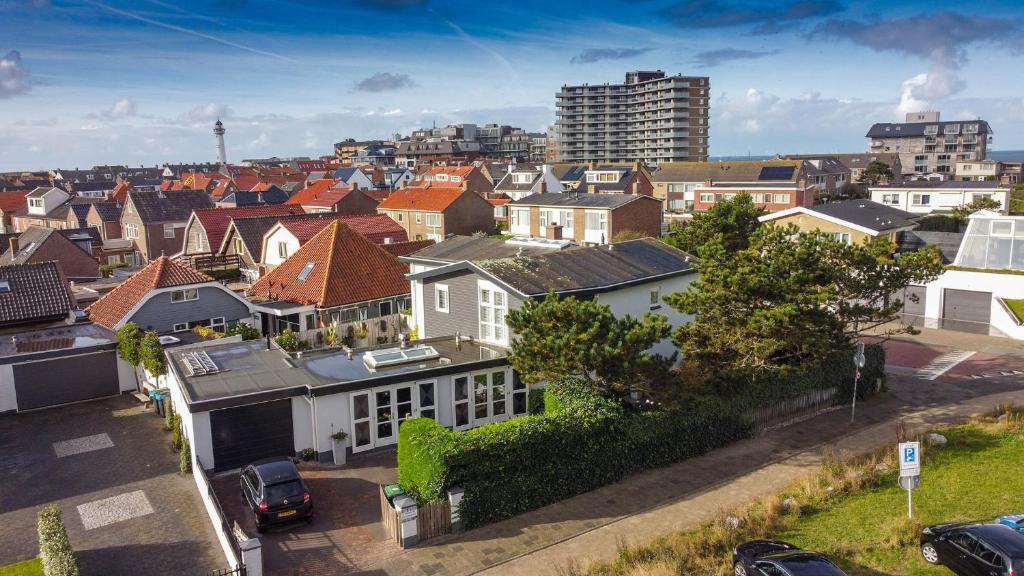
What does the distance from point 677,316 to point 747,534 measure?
46.4ft

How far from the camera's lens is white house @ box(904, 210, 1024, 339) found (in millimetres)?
37281

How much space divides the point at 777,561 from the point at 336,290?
24.1 meters

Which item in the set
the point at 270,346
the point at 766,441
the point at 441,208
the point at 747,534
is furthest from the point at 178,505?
the point at 441,208

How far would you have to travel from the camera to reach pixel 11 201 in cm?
9656

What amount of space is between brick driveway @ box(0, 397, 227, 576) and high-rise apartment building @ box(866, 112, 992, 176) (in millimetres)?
157684

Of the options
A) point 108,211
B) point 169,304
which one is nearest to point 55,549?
point 169,304

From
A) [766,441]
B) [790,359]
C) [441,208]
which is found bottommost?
[766,441]

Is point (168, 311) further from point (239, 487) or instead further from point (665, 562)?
point (665, 562)

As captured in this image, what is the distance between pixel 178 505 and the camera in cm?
1911


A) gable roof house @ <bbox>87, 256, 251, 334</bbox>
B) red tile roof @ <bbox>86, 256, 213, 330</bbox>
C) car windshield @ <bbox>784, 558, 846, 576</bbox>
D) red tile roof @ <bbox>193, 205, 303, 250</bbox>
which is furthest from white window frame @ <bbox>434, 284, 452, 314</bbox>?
red tile roof @ <bbox>193, 205, 303, 250</bbox>

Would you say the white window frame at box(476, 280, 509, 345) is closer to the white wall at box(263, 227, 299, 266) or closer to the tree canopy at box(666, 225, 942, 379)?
the tree canopy at box(666, 225, 942, 379)

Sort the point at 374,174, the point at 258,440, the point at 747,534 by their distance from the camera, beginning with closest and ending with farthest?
the point at 747,534
the point at 258,440
the point at 374,174

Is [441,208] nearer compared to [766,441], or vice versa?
[766,441]

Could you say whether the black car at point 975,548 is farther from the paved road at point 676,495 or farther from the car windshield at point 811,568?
the paved road at point 676,495
